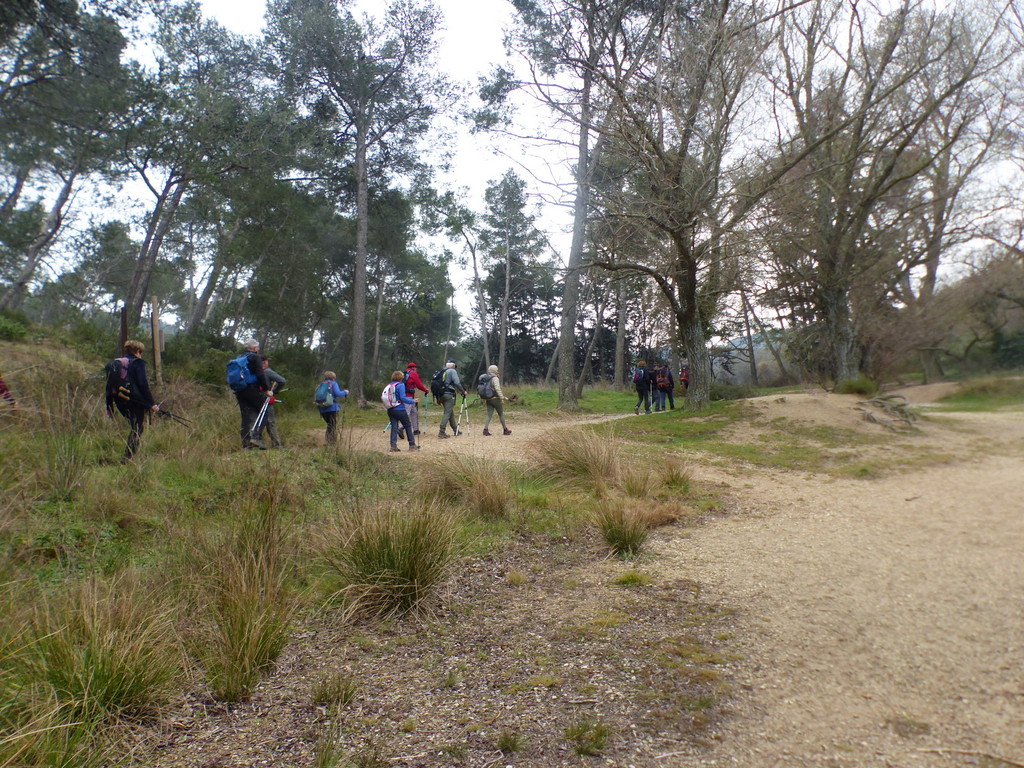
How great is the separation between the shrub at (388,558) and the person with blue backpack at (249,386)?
4.98m

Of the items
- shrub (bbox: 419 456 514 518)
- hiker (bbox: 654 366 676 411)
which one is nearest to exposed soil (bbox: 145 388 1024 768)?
shrub (bbox: 419 456 514 518)

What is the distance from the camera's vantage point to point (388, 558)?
4402 mm

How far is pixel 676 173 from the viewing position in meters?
12.0

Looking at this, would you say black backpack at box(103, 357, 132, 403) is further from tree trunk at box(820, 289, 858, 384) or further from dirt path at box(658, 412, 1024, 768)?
tree trunk at box(820, 289, 858, 384)

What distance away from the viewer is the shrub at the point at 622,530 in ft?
17.5

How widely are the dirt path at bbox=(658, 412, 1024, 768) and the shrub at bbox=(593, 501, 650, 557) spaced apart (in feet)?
1.10

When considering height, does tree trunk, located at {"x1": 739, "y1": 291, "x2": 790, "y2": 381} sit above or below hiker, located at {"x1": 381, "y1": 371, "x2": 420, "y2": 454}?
above

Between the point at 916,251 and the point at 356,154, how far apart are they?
17.5m

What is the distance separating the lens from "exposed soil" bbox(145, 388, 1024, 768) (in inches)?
101

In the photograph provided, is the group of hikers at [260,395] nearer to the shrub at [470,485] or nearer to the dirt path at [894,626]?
the shrub at [470,485]

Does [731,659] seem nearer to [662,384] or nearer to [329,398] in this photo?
[329,398]

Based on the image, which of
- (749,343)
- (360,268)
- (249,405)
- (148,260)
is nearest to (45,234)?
(148,260)

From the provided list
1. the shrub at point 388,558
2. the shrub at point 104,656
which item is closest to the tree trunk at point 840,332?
the shrub at point 388,558

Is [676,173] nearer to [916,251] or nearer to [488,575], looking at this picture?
[916,251]
